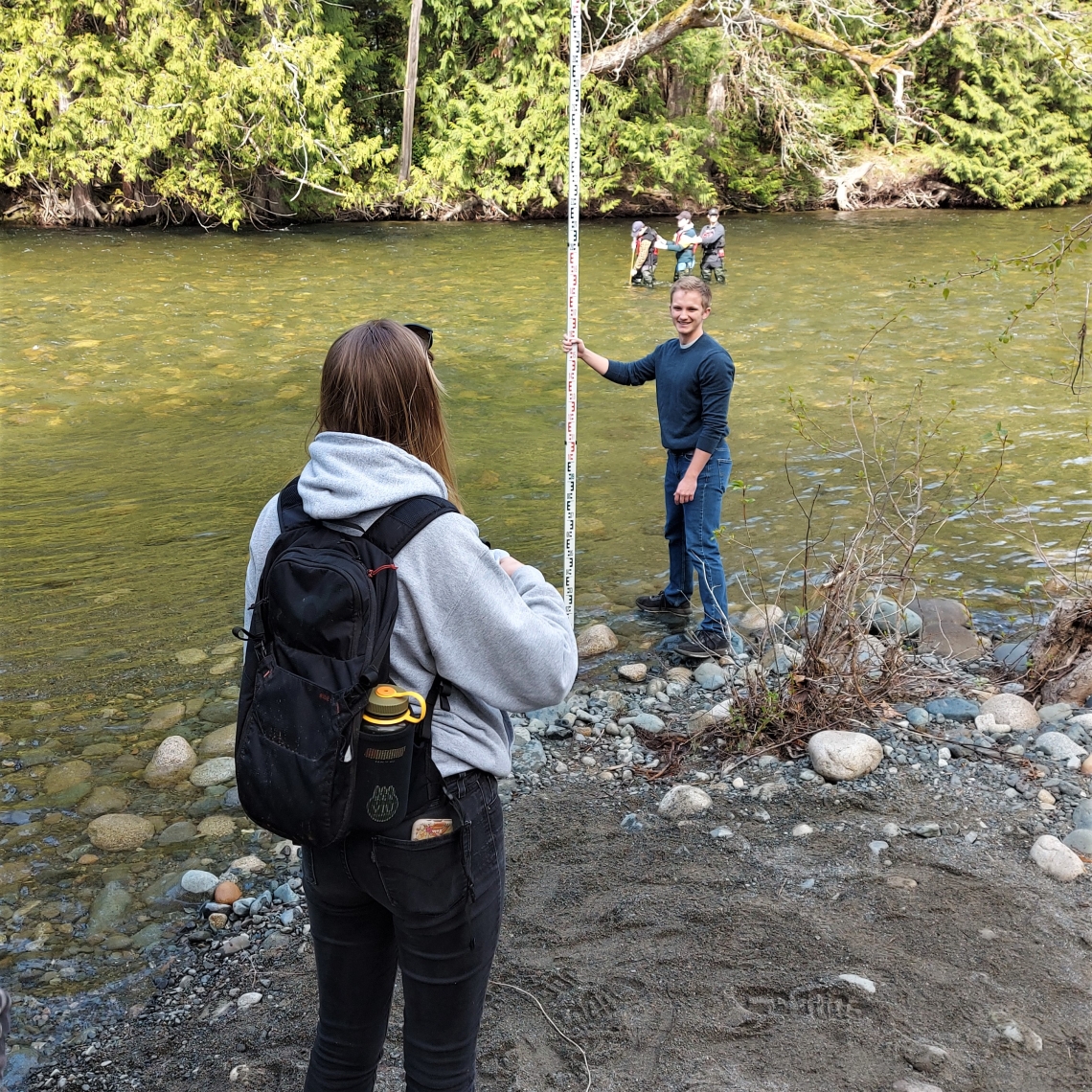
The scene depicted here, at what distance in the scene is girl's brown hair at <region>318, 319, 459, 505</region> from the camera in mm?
2008

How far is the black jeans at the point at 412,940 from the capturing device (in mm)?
2018

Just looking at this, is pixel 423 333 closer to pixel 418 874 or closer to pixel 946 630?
pixel 418 874

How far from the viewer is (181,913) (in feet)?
12.9

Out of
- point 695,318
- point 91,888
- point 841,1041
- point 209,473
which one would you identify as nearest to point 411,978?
point 841,1041

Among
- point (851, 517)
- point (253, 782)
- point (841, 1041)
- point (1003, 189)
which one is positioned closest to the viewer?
point (253, 782)

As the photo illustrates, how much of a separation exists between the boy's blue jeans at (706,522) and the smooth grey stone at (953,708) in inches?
44.1

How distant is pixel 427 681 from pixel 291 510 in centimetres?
41

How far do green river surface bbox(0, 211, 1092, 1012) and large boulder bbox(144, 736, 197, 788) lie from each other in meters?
0.08

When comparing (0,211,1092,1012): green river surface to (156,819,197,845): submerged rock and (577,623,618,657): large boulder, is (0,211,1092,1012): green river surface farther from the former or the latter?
(577,623,618,657): large boulder

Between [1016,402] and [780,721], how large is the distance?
26.1ft

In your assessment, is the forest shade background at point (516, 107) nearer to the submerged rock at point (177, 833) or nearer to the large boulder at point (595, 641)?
the large boulder at point (595, 641)

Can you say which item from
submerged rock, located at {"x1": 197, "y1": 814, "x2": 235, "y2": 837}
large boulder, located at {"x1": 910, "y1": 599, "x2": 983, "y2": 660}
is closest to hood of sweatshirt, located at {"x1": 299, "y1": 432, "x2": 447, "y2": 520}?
submerged rock, located at {"x1": 197, "y1": 814, "x2": 235, "y2": 837}

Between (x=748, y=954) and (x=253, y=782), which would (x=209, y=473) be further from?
(x=253, y=782)

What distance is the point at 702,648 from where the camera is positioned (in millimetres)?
5816
